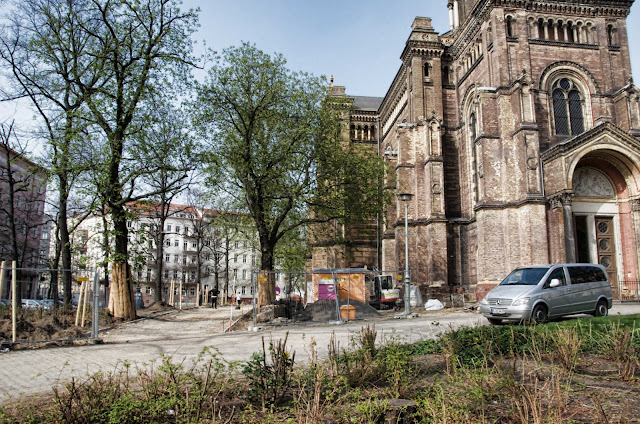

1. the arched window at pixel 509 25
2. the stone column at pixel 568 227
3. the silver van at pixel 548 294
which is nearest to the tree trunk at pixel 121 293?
the silver van at pixel 548 294

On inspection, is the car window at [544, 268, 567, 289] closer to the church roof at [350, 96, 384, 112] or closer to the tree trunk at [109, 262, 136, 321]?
the tree trunk at [109, 262, 136, 321]

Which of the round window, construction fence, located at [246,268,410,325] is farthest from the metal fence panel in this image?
construction fence, located at [246,268,410,325]

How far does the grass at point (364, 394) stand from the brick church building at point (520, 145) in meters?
17.9

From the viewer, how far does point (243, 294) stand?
280 ft

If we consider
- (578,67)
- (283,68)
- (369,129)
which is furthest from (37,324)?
(369,129)

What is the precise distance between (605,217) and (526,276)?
48.5 ft

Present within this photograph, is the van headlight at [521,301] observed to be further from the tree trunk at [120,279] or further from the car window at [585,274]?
the tree trunk at [120,279]

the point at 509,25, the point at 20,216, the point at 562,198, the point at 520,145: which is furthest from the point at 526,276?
the point at 20,216

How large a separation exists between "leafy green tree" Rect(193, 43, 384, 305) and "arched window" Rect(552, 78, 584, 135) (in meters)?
11.8

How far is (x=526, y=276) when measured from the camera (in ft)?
45.5

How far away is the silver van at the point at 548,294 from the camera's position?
41.8 ft

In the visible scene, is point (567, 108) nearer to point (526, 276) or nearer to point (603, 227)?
point (603, 227)

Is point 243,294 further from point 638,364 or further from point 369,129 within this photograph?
point 638,364

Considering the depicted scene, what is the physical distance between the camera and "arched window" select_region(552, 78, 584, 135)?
26266 millimetres
